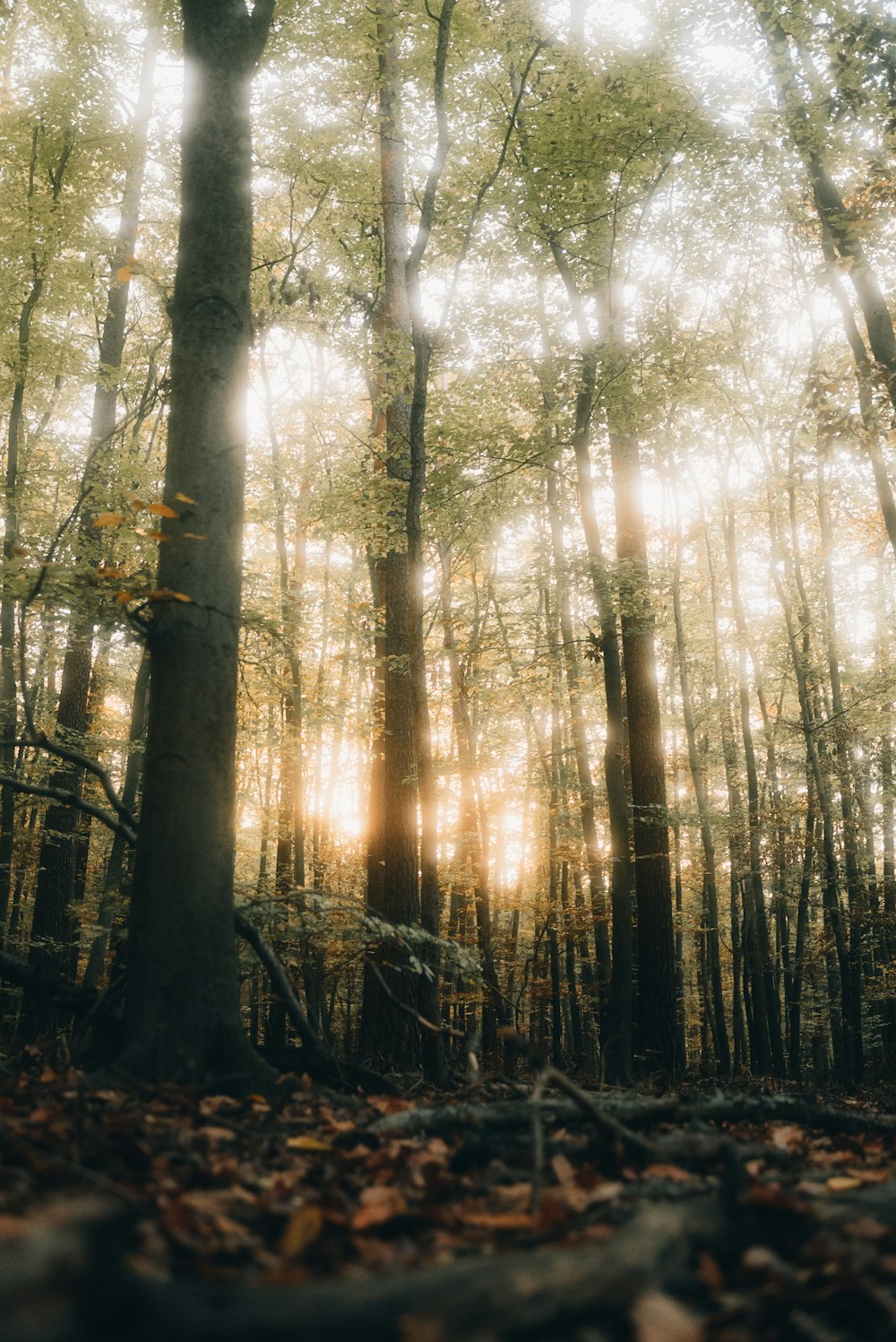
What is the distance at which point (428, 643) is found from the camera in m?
18.1

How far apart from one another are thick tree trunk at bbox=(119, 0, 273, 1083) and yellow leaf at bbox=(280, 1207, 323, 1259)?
172 cm

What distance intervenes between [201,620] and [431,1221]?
8.95ft

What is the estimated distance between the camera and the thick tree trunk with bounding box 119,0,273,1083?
3.26 metres

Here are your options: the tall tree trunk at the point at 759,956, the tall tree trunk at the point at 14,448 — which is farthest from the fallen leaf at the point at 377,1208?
the tall tree trunk at the point at 759,956

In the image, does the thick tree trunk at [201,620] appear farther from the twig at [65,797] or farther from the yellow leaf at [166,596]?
the twig at [65,797]

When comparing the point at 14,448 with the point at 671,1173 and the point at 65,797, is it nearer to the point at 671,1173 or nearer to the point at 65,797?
the point at 65,797

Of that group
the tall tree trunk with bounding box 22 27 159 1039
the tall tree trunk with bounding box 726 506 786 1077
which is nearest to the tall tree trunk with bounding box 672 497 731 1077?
the tall tree trunk with bounding box 726 506 786 1077

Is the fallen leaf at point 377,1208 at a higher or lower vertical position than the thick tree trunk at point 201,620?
lower

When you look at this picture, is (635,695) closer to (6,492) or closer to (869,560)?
(6,492)

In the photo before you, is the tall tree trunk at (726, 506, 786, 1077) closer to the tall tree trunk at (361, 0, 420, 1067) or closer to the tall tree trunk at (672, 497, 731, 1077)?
the tall tree trunk at (672, 497, 731, 1077)

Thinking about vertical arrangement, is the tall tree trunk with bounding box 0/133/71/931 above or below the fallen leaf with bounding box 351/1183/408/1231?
above

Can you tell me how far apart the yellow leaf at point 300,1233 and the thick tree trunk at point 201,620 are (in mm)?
1717

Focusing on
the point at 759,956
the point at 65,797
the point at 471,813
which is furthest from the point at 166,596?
the point at 759,956

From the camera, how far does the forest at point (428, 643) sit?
171 centimetres
